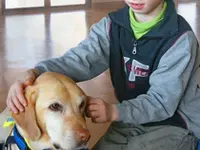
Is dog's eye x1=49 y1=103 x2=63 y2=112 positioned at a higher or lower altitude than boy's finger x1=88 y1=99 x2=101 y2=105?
higher

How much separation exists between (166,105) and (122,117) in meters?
0.11

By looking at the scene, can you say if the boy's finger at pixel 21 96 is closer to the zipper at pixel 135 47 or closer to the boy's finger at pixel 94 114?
the boy's finger at pixel 94 114

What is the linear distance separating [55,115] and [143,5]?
14.3 inches

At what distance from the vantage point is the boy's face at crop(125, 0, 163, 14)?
1127mm

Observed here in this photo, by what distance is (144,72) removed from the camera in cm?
119

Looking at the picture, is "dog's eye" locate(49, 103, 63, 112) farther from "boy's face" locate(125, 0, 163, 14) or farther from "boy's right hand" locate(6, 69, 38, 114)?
"boy's face" locate(125, 0, 163, 14)

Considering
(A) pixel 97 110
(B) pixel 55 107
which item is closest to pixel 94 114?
(A) pixel 97 110

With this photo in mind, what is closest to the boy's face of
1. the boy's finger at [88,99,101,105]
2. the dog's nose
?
the boy's finger at [88,99,101,105]

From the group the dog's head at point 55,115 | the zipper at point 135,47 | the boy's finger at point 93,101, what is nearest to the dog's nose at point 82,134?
the dog's head at point 55,115

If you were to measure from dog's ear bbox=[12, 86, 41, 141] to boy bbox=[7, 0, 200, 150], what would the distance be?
0.04m

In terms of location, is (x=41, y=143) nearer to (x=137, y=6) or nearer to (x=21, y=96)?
(x=21, y=96)

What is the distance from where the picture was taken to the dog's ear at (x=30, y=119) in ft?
3.18

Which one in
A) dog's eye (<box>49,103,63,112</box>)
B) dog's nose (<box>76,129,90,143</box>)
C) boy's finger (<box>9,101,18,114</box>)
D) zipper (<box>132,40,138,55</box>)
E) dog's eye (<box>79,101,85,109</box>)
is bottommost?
dog's nose (<box>76,129,90,143</box>)

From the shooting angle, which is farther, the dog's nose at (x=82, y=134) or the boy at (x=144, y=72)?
the boy at (x=144, y=72)
